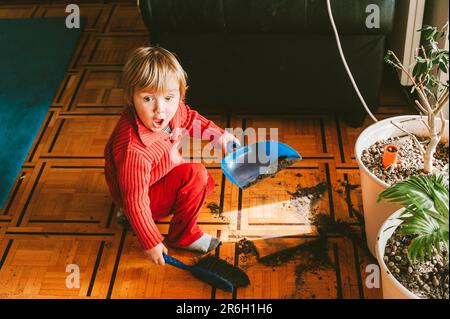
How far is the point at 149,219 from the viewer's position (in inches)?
53.6

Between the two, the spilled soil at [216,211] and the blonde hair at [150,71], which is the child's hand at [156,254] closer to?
the spilled soil at [216,211]

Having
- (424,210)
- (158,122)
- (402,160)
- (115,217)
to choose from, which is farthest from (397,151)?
(115,217)

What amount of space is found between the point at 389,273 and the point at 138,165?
1.95 ft

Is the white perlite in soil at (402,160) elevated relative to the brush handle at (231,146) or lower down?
lower down

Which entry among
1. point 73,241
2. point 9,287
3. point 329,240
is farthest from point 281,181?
point 9,287

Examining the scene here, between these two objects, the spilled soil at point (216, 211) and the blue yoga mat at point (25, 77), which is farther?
the blue yoga mat at point (25, 77)

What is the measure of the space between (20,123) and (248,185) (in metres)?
0.79

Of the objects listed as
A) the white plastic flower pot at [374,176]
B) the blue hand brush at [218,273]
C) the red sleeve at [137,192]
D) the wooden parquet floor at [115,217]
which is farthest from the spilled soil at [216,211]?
the white plastic flower pot at [374,176]

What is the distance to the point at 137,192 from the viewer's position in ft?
4.41

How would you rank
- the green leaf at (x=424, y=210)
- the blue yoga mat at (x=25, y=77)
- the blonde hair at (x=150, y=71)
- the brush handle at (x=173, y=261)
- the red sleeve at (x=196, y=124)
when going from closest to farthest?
the green leaf at (x=424, y=210)
the blonde hair at (x=150, y=71)
the brush handle at (x=173, y=261)
the red sleeve at (x=196, y=124)
the blue yoga mat at (x=25, y=77)

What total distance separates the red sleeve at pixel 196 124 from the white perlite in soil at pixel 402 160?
0.40 metres

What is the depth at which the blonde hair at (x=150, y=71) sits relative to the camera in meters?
1.31

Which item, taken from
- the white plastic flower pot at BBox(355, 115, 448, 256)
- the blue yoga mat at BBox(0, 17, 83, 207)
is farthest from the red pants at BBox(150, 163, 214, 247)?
the blue yoga mat at BBox(0, 17, 83, 207)
